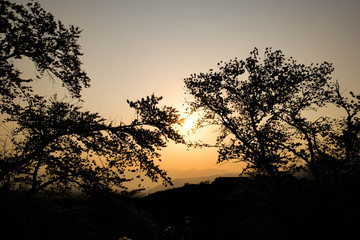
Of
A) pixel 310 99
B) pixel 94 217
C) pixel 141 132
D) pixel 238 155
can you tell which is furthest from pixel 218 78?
pixel 94 217

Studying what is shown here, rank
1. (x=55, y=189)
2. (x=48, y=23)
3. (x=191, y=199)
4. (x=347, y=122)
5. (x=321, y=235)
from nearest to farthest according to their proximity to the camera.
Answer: (x=321, y=235) → (x=48, y=23) → (x=55, y=189) → (x=347, y=122) → (x=191, y=199)

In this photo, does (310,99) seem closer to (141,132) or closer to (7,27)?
(141,132)

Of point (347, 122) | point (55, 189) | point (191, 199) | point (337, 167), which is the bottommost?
point (191, 199)

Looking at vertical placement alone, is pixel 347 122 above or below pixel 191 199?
above

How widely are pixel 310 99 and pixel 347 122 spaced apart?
3.40 m

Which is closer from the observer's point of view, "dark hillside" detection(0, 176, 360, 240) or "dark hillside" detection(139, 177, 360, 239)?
"dark hillside" detection(0, 176, 360, 240)

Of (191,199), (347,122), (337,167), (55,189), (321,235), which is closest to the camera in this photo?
(321,235)

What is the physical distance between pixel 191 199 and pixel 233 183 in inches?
223

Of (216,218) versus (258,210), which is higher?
(258,210)

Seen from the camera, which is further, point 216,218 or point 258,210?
point 216,218

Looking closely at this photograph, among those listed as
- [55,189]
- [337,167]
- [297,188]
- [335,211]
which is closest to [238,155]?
[297,188]

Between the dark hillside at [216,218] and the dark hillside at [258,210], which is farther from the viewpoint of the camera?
the dark hillside at [258,210]

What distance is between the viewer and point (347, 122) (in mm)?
14977

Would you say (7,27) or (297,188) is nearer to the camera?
(7,27)
